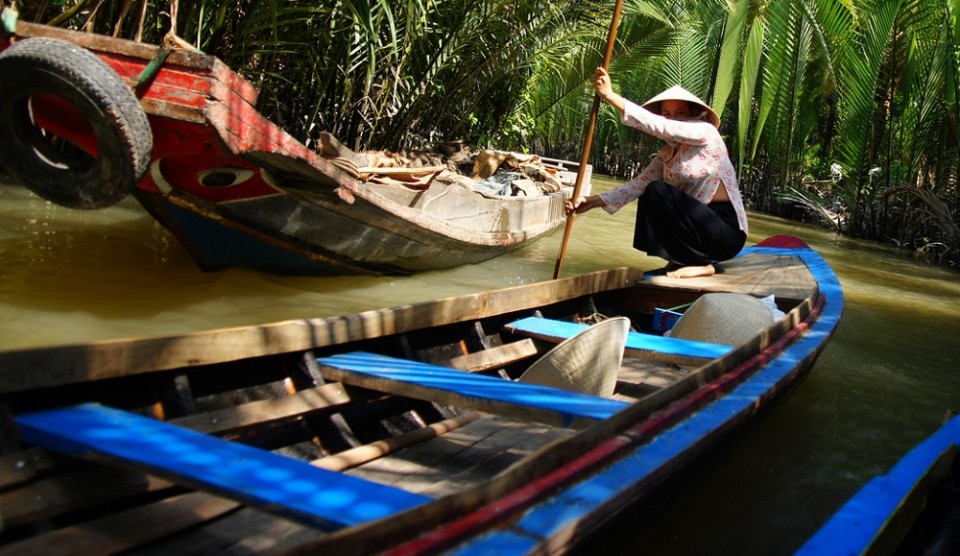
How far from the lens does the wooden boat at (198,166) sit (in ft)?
10.2

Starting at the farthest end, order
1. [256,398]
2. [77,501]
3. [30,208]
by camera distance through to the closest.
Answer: [30,208] → [256,398] → [77,501]

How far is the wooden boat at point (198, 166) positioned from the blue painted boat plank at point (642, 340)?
1.22 meters

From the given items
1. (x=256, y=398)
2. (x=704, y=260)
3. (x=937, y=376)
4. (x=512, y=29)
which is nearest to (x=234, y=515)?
(x=256, y=398)

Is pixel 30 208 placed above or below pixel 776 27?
below

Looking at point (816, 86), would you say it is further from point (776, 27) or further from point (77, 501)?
point (77, 501)

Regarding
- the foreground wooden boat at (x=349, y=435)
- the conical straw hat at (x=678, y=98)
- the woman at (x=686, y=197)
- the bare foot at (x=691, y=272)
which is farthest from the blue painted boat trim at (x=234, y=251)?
the conical straw hat at (x=678, y=98)

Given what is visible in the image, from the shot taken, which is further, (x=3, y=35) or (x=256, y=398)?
(x=3, y=35)

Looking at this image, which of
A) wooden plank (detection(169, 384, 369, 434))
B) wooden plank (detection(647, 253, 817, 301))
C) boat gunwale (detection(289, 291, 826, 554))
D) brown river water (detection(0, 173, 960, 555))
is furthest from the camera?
wooden plank (detection(647, 253, 817, 301))

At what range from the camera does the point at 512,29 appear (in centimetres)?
810

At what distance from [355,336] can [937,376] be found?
11.7 ft

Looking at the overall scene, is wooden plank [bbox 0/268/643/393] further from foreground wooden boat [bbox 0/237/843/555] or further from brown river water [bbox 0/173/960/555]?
brown river water [bbox 0/173/960/555]

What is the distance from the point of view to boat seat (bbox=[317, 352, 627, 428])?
215 cm

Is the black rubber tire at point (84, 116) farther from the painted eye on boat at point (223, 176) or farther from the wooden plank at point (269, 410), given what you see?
the wooden plank at point (269, 410)

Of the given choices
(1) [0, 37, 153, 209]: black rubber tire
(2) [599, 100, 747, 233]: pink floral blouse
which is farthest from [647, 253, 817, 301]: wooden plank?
(1) [0, 37, 153, 209]: black rubber tire
